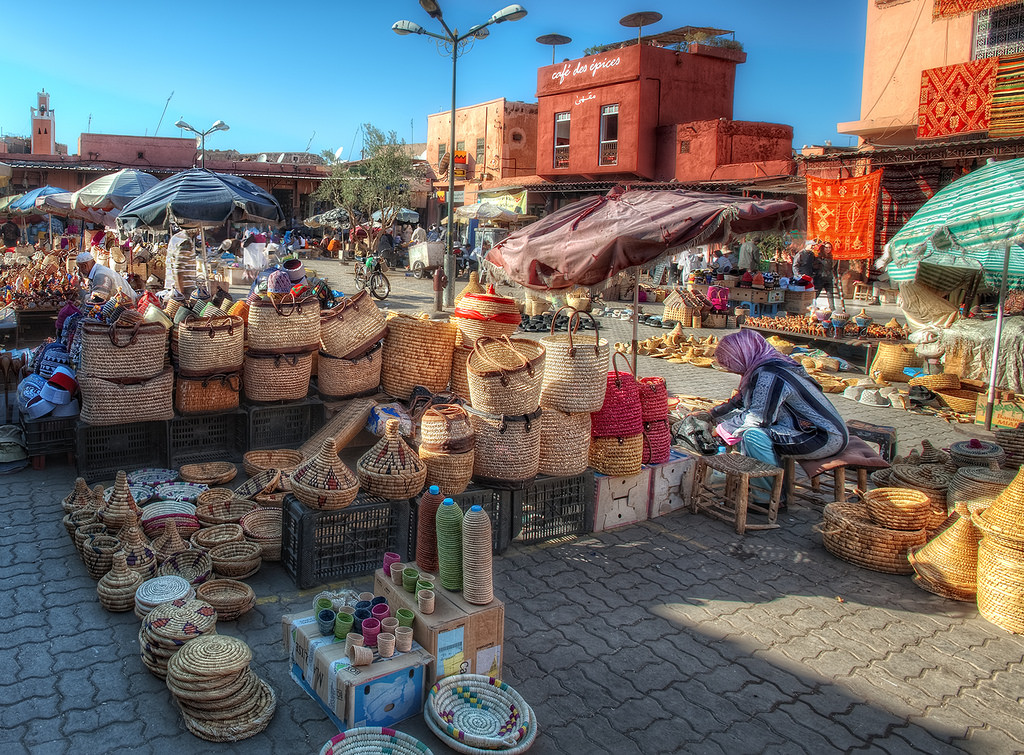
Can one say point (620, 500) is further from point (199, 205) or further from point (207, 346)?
point (199, 205)

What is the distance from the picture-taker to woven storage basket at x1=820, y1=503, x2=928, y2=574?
14.3 feet

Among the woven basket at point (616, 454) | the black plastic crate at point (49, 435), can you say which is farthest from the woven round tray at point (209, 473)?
the woven basket at point (616, 454)

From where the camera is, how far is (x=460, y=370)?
5.60 m

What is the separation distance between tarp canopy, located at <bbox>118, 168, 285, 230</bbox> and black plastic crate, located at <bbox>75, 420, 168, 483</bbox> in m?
3.54

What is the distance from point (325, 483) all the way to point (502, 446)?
3.45 feet

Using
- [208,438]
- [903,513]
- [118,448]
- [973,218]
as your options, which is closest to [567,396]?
[903,513]

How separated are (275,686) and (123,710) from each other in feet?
1.82

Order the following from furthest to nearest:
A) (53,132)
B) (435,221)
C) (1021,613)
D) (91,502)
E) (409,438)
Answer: (53,132), (435,221), (409,438), (91,502), (1021,613)

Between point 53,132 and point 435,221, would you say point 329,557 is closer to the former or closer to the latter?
point 435,221

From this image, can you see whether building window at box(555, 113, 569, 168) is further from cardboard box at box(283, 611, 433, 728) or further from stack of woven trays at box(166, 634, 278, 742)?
stack of woven trays at box(166, 634, 278, 742)

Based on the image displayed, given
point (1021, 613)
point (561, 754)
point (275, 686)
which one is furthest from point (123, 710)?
point (1021, 613)

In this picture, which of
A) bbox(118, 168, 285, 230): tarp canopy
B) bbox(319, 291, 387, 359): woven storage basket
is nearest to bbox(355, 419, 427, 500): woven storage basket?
bbox(319, 291, 387, 359): woven storage basket

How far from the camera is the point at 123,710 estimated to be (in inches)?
111

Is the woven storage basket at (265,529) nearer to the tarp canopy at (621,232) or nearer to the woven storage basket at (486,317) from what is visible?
the woven storage basket at (486,317)
